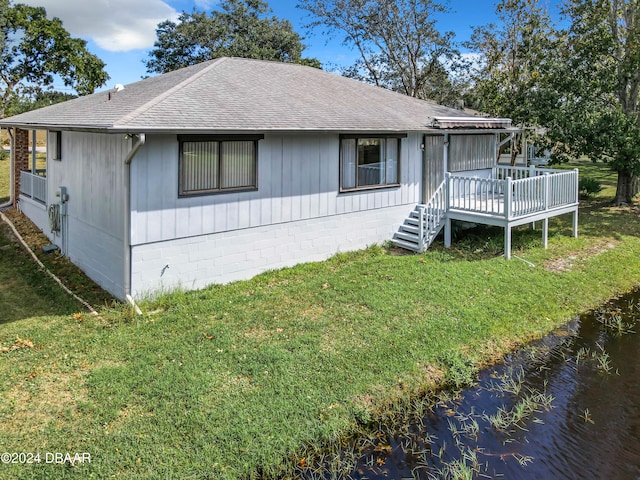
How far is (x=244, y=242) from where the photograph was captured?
984 cm

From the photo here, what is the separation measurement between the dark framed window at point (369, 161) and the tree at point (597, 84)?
7.70 metres

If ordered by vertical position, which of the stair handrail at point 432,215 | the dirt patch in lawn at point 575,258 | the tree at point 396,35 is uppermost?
the tree at point 396,35

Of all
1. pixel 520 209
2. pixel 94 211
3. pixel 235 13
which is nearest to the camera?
pixel 94 211

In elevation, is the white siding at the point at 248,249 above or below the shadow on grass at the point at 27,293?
above

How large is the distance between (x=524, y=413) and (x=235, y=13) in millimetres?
33251

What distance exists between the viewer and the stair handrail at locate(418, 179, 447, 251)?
12.2 m

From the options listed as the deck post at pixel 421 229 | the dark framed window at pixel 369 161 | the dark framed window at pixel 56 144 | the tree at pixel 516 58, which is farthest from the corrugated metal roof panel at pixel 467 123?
the dark framed window at pixel 56 144

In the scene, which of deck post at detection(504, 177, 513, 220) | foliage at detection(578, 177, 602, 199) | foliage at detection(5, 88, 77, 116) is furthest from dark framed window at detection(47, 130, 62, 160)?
foliage at detection(5, 88, 77, 116)

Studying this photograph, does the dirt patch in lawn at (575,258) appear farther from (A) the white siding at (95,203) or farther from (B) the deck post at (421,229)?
(A) the white siding at (95,203)

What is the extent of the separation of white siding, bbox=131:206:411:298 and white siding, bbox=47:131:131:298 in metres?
0.56

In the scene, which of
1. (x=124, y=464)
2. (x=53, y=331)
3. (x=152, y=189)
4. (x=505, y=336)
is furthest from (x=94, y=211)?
(x=505, y=336)

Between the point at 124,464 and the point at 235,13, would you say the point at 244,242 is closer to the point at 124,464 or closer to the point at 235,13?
the point at 124,464

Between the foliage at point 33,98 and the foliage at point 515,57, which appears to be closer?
the foliage at point 515,57

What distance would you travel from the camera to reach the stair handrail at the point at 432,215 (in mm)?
12242
